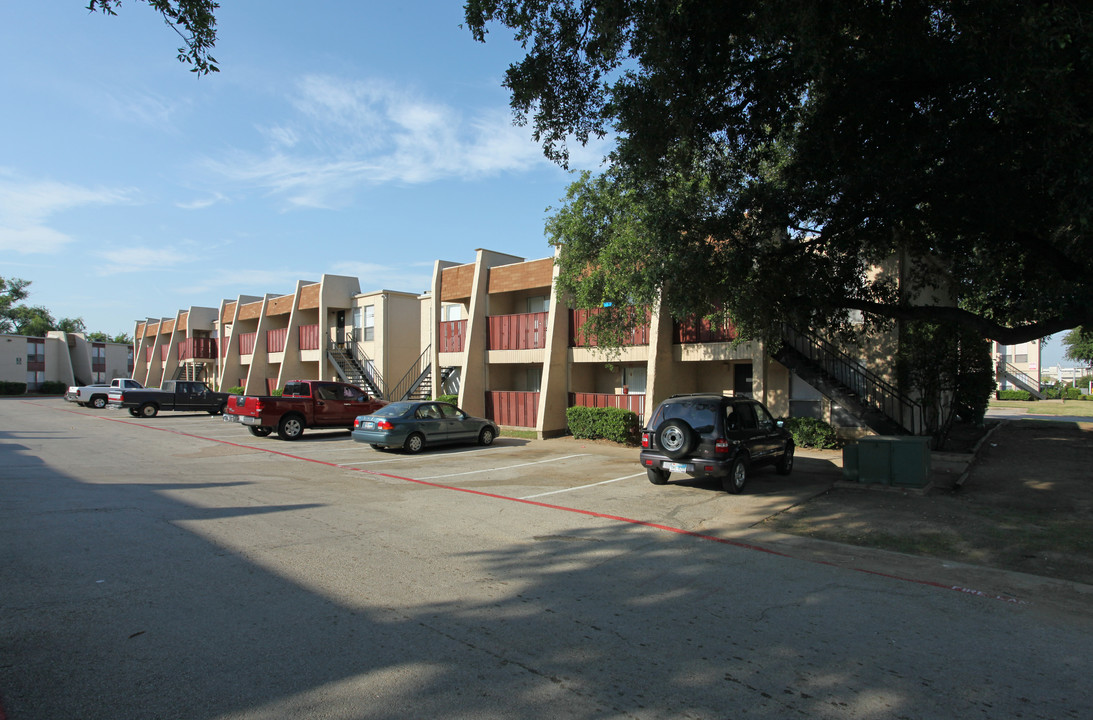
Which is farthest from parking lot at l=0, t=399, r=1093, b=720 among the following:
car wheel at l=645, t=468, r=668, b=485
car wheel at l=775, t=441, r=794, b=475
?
car wheel at l=775, t=441, r=794, b=475

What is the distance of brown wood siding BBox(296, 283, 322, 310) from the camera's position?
33469 millimetres

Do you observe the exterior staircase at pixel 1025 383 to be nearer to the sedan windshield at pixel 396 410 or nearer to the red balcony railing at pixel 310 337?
the sedan windshield at pixel 396 410

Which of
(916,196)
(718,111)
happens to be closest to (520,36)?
(718,111)

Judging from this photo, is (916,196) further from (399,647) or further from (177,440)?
(177,440)

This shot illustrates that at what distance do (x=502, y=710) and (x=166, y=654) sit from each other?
2.41 meters

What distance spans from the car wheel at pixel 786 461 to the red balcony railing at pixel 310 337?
26.0 metres

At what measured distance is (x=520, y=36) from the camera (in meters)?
9.41

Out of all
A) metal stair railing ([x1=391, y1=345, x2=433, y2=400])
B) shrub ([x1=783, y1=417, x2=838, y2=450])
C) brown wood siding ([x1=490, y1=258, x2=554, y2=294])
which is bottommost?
shrub ([x1=783, y1=417, x2=838, y2=450])

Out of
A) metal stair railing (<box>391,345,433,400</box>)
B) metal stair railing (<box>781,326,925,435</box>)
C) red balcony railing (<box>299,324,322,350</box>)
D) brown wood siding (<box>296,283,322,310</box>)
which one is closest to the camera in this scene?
metal stair railing (<box>781,326,925,435</box>)

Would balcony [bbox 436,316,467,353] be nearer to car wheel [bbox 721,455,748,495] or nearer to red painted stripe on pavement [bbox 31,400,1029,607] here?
red painted stripe on pavement [bbox 31,400,1029,607]

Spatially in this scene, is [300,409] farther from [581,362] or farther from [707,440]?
[707,440]

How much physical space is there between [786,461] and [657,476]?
9.92 feet

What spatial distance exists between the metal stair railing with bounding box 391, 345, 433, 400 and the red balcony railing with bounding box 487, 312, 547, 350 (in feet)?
14.0

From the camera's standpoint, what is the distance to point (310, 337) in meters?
33.7
